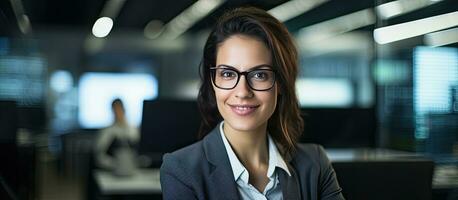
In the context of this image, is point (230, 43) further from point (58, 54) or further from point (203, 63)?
point (58, 54)

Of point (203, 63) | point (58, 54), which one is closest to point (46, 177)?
point (58, 54)

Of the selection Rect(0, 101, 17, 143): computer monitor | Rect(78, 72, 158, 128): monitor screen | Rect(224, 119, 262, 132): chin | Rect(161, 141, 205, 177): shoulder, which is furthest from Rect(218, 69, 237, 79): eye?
Rect(78, 72, 158, 128): monitor screen

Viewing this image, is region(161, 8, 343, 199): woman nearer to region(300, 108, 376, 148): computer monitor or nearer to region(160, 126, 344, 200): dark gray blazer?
region(160, 126, 344, 200): dark gray blazer

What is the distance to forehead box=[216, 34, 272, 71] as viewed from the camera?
1345mm

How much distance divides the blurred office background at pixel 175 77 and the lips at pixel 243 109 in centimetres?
127

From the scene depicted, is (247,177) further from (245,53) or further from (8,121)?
(8,121)

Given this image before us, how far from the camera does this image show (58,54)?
9328 millimetres

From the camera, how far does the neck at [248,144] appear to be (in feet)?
4.71

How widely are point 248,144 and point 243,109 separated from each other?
15cm

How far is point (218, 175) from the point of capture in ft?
4.54

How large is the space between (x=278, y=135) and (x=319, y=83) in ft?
24.6

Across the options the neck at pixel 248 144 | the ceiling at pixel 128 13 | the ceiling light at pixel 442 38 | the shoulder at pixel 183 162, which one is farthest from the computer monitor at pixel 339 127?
the ceiling at pixel 128 13

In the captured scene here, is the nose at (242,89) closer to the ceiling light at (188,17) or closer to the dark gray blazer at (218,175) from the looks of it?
the dark gray blazer at (218,175)

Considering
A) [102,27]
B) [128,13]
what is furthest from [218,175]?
[102,27]
